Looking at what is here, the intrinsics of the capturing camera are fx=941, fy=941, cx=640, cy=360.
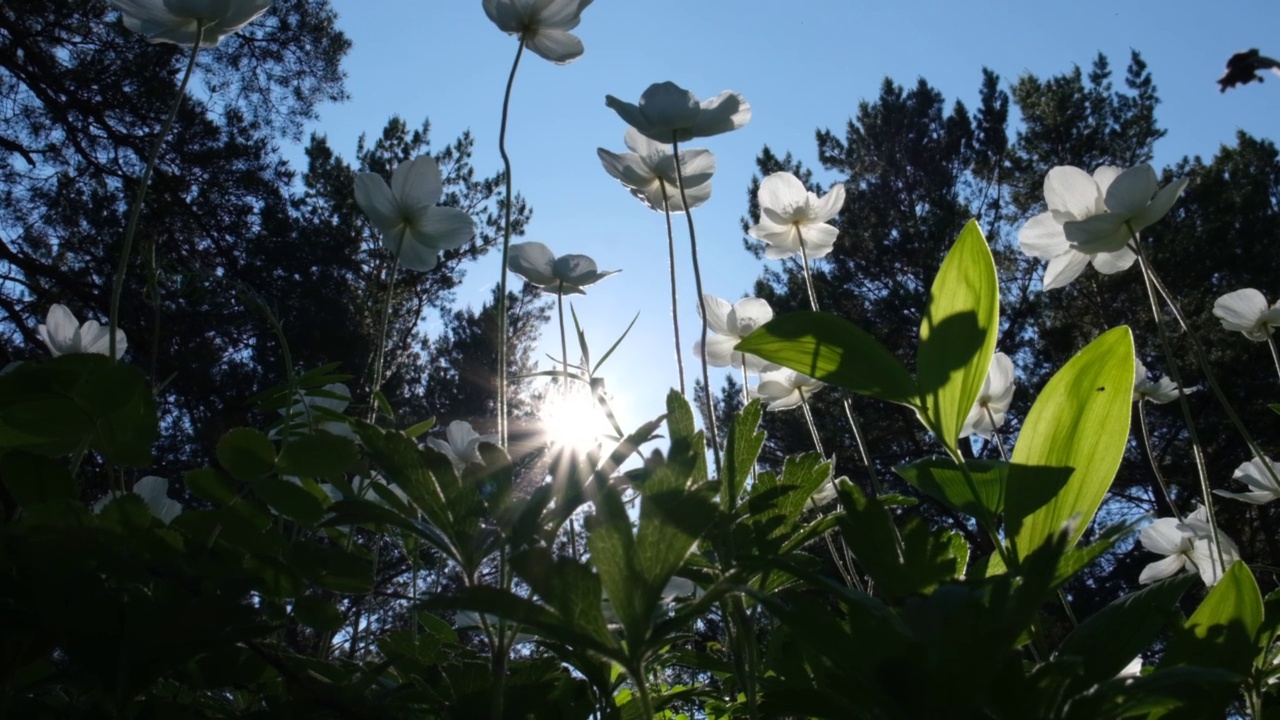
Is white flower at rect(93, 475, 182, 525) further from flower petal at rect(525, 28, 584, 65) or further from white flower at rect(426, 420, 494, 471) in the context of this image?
flower petal at rect(525, 28, 584, 65)

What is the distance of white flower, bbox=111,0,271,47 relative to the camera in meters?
1.12

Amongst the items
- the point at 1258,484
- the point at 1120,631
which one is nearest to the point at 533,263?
the point at 1120,631

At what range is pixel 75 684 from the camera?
0.55 metres

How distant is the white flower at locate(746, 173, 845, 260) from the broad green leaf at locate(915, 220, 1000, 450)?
35.7 inches

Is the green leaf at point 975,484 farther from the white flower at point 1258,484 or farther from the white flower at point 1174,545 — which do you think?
the white flower at point 1174,545

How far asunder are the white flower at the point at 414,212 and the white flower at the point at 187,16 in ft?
0.78

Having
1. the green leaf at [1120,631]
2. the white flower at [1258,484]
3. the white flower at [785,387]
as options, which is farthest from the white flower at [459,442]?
the white flower at [1258,484]

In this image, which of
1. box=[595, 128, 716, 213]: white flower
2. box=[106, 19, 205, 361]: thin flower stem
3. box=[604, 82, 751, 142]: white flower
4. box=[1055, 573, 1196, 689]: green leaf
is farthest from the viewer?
box=[595, 128, 716, 213]: white flower

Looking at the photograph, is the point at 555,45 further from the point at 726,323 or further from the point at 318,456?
the point at 318,456

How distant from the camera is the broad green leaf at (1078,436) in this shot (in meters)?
0.66

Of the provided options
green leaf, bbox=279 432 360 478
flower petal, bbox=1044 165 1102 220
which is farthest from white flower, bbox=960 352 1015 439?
green leaf, bbox=279 432 360 478

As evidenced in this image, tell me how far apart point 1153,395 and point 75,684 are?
1.87 m

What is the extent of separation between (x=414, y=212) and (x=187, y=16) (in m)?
0.35

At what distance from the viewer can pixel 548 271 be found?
1340 millimetres
